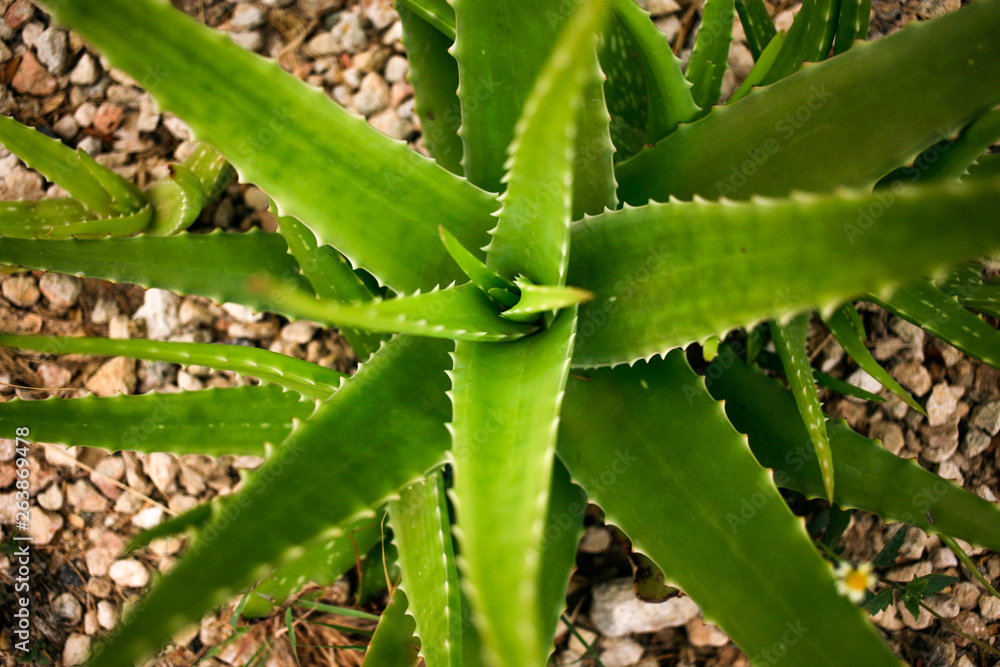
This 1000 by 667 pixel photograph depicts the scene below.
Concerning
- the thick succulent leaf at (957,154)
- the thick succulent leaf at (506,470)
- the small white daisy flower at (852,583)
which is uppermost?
the thick succulent leaf at (957,154)

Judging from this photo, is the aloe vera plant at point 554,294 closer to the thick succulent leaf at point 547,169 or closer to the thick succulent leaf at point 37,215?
the thick succulent leaf at point 547,169

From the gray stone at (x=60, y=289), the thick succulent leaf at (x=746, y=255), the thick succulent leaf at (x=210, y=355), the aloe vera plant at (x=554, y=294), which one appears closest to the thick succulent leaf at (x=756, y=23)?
the aloe vera plant at (x=554, y=294)

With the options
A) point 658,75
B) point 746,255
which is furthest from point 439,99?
point 746,255

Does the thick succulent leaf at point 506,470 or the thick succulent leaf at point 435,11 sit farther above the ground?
the thick succulent leaf at point 435,11

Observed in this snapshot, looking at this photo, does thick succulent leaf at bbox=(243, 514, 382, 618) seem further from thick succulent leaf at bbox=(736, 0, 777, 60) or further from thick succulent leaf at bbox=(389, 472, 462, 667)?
thick succulent leaf at bbox=(736, 0, 777, 60)

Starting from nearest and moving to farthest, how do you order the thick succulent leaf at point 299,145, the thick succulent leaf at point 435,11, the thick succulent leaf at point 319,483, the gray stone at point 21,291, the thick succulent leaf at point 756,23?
the thick succulent leaf at point 319,483
the thick succulent leaf at point 299,145
the thick succulent leaf at point 435,11
the thick succulent leaf at point 756,23
the gray stone at point 21,291

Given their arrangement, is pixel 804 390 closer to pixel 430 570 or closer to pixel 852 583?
pixel 852 583

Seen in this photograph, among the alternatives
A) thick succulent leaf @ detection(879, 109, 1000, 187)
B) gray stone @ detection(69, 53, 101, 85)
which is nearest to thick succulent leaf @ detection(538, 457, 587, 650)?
thick succulent leaf @ detection(879, 109, 1000, 187)
